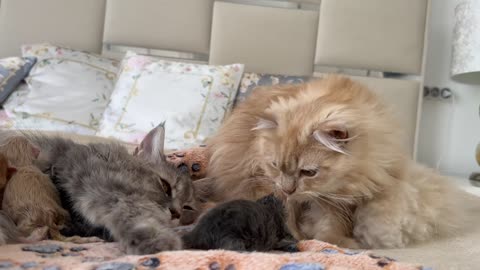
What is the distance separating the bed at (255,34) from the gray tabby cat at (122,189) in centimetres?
182

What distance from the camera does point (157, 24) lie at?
2873mm

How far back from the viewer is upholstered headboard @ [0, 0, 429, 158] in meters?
2.87

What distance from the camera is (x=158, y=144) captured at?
45.8 inches

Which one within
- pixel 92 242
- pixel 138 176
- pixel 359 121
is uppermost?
pixel 359 121

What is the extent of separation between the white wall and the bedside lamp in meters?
0.41

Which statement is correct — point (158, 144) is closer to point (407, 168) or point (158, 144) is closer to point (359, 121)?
point (359, 121)

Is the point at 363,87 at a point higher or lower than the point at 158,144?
higher

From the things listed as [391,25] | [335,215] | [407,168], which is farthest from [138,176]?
[391,25]

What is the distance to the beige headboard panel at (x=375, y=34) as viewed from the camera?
288 centimetres

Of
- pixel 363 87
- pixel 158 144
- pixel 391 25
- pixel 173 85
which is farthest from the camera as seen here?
pixel 391 25

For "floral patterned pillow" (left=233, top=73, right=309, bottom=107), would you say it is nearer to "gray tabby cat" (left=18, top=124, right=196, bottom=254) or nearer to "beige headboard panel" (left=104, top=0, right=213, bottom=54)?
"beige headboard panel" (left=104, top=0, right=213, bottom=54)

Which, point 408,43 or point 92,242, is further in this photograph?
point 408,43

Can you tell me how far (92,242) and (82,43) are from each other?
2.32 metres

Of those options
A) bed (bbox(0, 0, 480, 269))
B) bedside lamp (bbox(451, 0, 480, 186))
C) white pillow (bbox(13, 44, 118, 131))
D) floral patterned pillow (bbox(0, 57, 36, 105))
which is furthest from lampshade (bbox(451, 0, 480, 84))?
floral patterned pillow (bbox(0, 57, 36, 105))
